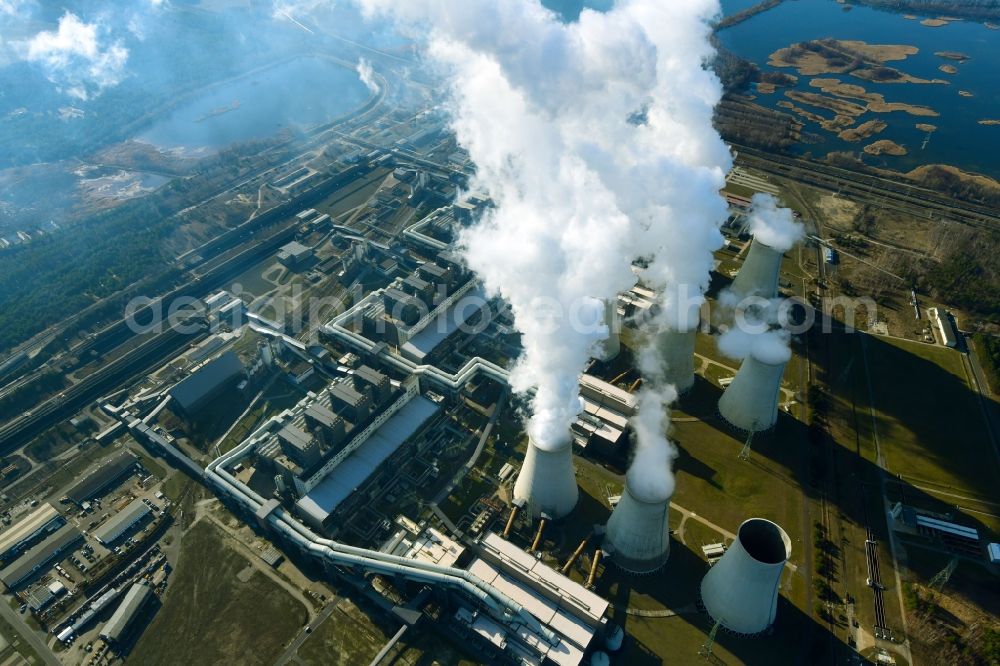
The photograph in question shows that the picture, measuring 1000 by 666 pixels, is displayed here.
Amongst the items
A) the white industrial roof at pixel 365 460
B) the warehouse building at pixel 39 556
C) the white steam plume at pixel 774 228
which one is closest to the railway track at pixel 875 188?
the white steam plume at pixel 774 228

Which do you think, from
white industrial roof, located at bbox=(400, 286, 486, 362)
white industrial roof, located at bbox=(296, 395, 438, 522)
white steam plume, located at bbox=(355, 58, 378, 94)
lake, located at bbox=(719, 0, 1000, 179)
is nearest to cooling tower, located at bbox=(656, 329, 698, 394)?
white industrial roof, located at bbox=(400, 286, 486, 362)

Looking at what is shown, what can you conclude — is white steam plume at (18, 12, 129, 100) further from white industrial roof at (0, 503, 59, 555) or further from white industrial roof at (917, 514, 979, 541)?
white industrial roof at (917, 514, 979, 541)

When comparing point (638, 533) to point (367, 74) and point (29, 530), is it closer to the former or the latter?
point (29, 530)

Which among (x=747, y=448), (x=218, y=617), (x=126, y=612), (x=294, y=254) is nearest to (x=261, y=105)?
(x=294, y=254)

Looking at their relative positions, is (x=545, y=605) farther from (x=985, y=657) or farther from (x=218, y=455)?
(x=218, y=455)

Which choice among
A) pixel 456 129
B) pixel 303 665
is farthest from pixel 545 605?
pixel 456 129

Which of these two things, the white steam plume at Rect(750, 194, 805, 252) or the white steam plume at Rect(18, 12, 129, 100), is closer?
the white steam plume at Rect(750, 194, 805, 252)
